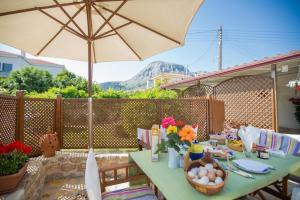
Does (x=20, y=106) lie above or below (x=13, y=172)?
above

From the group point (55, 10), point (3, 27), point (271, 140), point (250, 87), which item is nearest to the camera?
point (3, 27)

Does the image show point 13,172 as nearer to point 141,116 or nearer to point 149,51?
point 149,51

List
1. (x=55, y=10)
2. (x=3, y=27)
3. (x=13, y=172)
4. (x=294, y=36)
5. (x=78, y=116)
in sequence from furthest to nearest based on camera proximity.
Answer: (x=294, y=36) → (x=78, y=116) → (x=55, y=10) → (x=3, y=27) → (x=13, y=172)

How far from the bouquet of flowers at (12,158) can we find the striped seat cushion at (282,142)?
378 centimetres

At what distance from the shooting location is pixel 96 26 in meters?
3.21

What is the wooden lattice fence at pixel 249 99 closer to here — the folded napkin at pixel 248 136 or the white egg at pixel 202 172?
the folded napkin at pixel 248 136

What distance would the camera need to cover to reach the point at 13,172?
2111mm

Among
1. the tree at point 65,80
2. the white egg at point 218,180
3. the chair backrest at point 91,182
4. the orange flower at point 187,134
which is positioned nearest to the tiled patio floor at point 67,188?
the chair backrest at point 91,182

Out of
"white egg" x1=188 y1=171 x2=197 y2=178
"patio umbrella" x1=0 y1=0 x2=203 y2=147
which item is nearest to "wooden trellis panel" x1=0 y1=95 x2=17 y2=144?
"patio umbrella" x1=0 y1=0 x2=203 y2=147

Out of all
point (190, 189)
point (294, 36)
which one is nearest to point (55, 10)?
point (190, 189)

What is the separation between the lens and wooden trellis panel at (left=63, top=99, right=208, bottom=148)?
4.30 m

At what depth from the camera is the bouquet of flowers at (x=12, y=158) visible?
2090 mm

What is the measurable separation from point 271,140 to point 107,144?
3.47 metres

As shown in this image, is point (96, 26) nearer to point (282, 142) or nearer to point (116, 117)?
point (116, 117)
